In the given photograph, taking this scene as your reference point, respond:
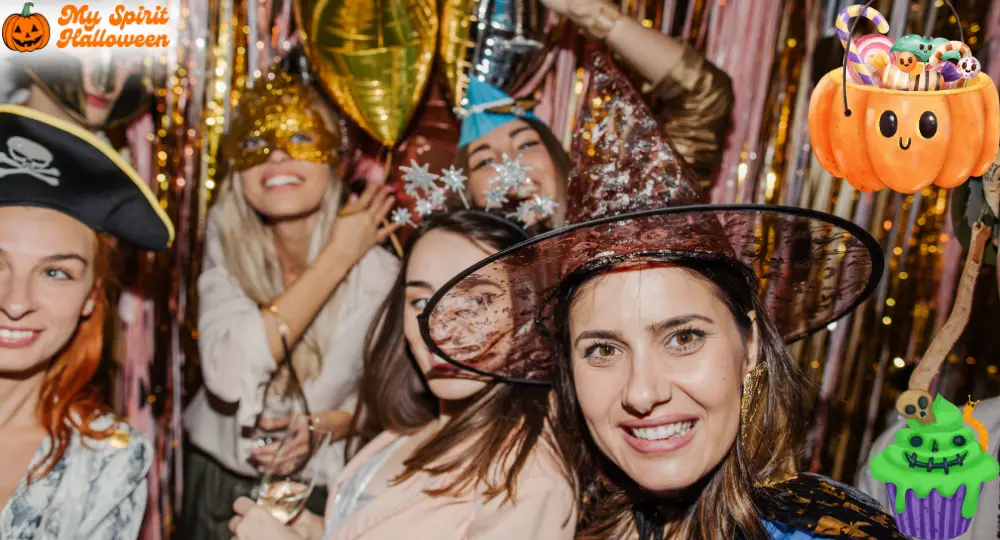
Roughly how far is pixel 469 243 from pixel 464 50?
1.51 feet

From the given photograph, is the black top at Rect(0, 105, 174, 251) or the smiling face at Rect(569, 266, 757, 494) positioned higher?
the black top at Rect(0, 105, 174, 251)

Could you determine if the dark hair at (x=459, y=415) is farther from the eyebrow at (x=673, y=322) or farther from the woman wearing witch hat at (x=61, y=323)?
the woman wearing witch hat at (x=61, y=323)

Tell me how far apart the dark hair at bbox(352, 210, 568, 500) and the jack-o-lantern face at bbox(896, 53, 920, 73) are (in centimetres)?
80

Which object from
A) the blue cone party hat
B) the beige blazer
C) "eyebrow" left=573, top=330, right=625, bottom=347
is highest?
the blue cone party hat

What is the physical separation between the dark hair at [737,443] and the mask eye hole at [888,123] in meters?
0.34

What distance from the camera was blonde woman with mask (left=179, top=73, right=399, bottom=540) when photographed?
2.15 metres

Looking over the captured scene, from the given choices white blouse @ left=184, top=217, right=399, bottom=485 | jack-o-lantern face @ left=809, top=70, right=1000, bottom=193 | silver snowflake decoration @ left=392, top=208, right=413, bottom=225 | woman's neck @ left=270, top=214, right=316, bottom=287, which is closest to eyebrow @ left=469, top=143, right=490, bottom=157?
silver snowflake decoration @ left=392, top=208, right=413, bottom=225

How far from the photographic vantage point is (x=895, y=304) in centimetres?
194

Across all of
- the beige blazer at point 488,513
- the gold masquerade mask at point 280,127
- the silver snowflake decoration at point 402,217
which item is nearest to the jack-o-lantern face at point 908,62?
the beige blazer at point 488,513

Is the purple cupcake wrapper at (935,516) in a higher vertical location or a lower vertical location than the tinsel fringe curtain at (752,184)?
lower

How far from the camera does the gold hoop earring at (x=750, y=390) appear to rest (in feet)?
4.99

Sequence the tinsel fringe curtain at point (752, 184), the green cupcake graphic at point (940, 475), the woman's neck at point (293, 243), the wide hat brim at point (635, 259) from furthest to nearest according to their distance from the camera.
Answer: the woman's neck at point (293, 243)
the tinsel fringe curtain at point (752, 184)
the green cupcake graphic at point (940, 475)
the wide hat brim at point (635, 259)

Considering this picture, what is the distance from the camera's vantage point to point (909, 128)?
156 cm

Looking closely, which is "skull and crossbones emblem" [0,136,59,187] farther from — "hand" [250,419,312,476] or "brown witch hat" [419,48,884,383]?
"brown witch hat" [419,48,884,383]
